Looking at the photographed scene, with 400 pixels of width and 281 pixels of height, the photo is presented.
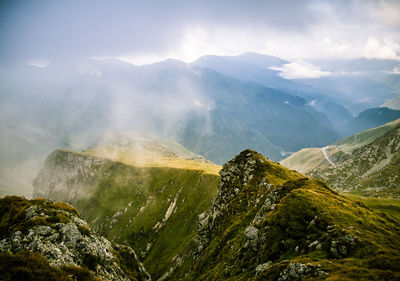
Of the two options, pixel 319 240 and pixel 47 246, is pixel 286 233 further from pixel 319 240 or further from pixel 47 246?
pixel 47 246

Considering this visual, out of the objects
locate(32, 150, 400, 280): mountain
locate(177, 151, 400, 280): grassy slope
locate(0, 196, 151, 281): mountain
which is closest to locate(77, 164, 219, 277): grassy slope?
locate(32, 150, 400, 280): mountain

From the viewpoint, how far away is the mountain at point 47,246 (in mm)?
17750

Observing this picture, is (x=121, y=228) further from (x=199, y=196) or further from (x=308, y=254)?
(x=308, y=254)

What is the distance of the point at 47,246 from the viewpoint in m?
26.6

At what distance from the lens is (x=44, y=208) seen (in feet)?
117

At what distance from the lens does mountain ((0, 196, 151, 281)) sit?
699 inches

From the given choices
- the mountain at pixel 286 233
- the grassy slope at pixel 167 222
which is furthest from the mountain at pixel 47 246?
the grassy slope at pixel 167 222

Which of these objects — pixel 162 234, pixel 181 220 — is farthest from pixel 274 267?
pixel 162 234

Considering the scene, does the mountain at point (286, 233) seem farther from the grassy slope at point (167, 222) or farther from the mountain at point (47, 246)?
the grassy slope at point (167, 222)

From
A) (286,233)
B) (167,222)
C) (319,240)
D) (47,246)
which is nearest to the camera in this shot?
(319,240)

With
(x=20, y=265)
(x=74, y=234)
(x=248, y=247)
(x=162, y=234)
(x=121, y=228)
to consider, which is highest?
(x=20, y=265)

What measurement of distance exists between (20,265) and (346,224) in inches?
1397

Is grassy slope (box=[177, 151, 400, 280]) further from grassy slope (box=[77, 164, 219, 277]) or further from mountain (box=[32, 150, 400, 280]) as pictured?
grassy slope (box=[77, 164, 219, 277])

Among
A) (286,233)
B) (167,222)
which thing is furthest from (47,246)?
(167,222)
